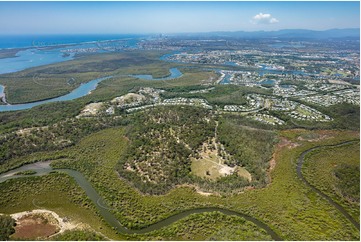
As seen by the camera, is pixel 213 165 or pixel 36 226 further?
pixel 213 165

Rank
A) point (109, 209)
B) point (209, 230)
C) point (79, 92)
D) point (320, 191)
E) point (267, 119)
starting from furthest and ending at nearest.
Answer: point (79, 92)
point (267, 119)
point (320, 191)
point (109, 209)
point (209, 230)

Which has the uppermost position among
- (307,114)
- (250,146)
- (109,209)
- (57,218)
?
(307,114)

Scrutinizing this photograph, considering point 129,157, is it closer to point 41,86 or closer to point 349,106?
point 349,106

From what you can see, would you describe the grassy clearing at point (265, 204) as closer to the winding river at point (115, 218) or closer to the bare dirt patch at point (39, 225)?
the winding river at point (115, 218)

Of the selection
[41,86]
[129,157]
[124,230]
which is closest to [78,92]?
[41,86]

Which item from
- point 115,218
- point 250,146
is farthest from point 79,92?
point 115,218

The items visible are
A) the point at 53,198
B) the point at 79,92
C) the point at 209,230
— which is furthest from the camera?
the point at 79,92

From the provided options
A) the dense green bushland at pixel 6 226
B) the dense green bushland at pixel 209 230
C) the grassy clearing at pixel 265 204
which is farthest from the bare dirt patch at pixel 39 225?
the dense green bushland at pixel 209 230

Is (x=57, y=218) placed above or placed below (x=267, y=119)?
below

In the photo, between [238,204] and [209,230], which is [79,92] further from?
[209,230]
